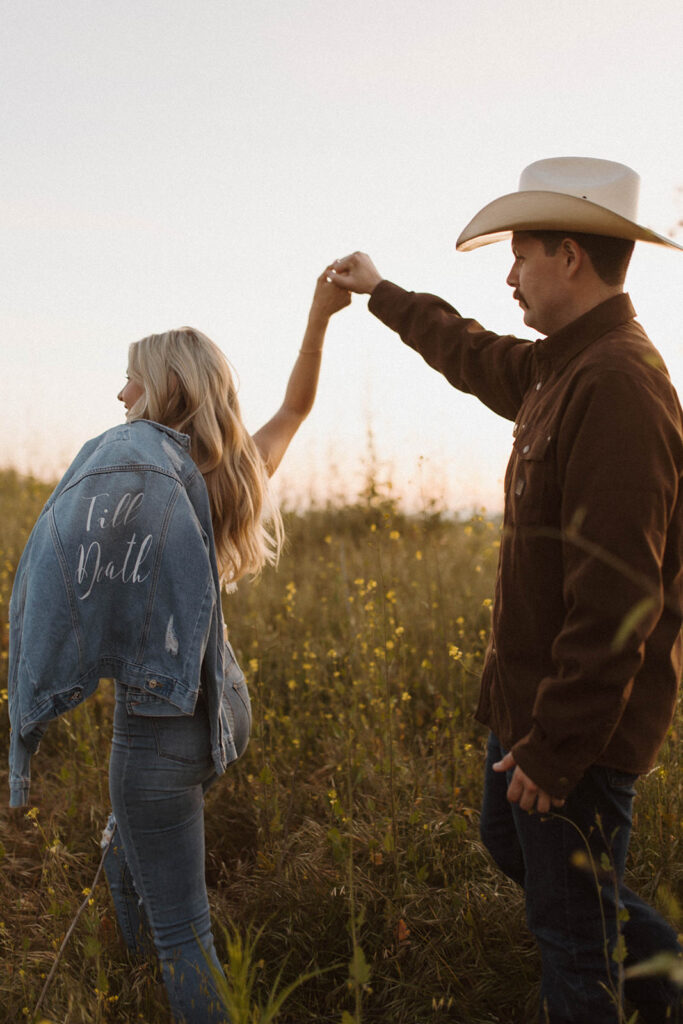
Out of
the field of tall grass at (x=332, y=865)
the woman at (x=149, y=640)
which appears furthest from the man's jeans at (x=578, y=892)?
the woman at (x=149, y=640)

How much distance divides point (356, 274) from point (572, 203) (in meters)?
1.07

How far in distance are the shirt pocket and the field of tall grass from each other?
807 millimetres

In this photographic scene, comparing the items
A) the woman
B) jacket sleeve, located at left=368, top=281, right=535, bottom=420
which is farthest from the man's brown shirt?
the woman

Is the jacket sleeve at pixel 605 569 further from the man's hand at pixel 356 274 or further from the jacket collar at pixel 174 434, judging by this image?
the man's hand at pixel 356 274

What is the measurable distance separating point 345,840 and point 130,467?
1607 millimetres

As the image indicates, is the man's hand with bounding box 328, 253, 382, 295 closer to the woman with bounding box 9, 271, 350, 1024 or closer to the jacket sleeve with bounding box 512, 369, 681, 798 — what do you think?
the woman with bounding box 9, 271, 350, 1024

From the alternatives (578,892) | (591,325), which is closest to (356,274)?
(591,325)

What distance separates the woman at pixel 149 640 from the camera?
76.5 inches

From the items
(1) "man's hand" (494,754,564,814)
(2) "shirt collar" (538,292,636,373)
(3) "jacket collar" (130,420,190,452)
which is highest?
(2) "shirt collar" (538,292,636,373)

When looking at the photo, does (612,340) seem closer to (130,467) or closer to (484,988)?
(130,467)

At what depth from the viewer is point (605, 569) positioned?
1.61 metres

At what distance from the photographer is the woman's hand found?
2836mm

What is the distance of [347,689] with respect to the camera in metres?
4.07

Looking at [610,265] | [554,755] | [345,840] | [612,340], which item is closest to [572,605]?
[554,755]
